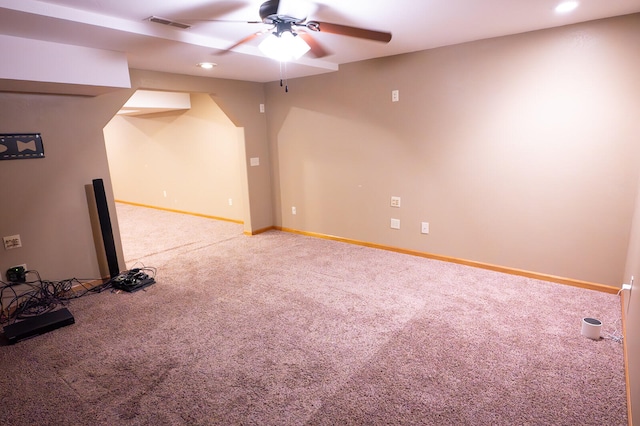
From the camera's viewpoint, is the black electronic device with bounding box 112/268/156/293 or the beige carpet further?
the black electronic device with bounding box 112/268/156/293

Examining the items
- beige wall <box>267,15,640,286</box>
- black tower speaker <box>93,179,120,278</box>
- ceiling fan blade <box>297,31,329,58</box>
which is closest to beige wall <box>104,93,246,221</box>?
beige wall <box>267,15,640,286</box>

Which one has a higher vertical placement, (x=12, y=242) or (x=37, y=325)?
(x=12, y=242)

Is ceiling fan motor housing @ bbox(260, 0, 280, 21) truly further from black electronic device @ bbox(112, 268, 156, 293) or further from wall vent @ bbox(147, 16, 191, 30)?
black electronic device @ bbox(112, 268, 156, 293)

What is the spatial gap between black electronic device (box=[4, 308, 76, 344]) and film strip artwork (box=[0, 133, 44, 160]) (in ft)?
4.60

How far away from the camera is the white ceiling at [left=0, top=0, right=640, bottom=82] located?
217 cm

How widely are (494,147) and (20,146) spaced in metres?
4.38

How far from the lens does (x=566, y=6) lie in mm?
2443

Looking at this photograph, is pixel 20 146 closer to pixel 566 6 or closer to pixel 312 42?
pixel 312 42

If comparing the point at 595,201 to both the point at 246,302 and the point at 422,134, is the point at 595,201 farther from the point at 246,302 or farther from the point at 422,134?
the point at 246,302

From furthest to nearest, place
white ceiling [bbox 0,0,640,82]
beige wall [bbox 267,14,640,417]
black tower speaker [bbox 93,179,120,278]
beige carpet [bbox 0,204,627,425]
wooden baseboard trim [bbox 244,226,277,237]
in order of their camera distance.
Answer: wooden baseboard trim [bbox 244,226,277,237]
black tower speaker [bbox 93,179,120,278]
beige wall [bbox 267,14,640,417]
white ceiling [bbox 0,0,640,82]
beige carpet [bbox 0,204,627,425]

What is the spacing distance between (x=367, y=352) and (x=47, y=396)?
195cm

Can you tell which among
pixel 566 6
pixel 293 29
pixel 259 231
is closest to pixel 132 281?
pixel 259 231

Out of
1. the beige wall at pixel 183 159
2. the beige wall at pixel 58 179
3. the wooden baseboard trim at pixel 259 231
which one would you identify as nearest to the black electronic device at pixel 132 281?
the beige wall at pixel 58 179

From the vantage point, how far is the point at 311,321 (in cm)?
276
